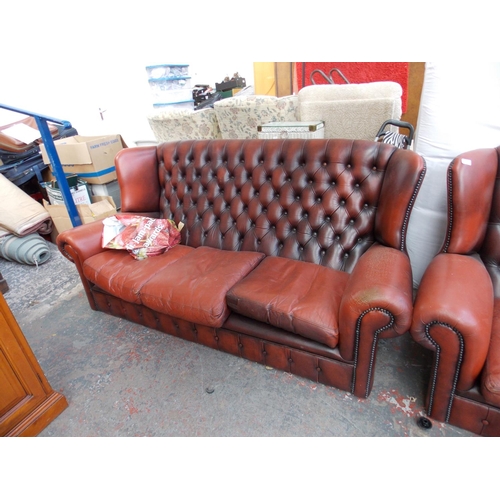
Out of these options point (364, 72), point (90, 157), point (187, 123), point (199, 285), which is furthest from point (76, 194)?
point (364, 72)

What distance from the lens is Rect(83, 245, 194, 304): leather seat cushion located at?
1830 mm

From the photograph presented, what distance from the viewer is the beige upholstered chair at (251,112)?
223cm

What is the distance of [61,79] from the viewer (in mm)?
3449

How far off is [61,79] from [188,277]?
3.05 metres

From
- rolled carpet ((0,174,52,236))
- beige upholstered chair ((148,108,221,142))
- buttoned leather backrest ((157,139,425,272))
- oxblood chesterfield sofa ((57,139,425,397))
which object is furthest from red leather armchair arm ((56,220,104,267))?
rolled carpet ((0,174,52,236))

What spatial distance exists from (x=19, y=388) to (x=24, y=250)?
1928mm

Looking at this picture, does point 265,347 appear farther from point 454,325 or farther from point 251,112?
point 251,112

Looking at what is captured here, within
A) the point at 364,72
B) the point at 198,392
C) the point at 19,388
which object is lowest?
the point at 198,392

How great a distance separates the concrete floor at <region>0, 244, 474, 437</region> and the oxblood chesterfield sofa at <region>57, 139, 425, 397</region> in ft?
0.29

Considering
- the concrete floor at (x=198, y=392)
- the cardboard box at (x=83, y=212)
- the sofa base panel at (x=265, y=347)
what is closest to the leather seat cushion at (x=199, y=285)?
the sofa base panel at (x=265, y=347)

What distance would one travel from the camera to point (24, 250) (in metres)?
2.95

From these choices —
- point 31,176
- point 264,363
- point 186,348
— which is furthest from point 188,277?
point 31,176

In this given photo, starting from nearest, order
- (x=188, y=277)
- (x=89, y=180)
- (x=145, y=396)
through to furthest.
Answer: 1. (x=145, y=396)
2. (x=188, y=277)
3. (x=89, y=180)
